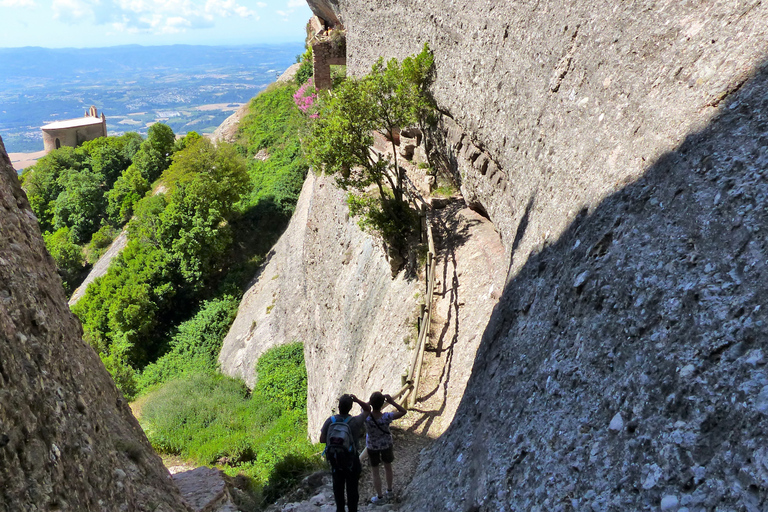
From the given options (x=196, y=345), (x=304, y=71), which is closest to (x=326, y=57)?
(x=196, y=345)

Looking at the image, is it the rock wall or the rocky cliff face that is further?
the rock wall

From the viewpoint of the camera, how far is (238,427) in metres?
17.9

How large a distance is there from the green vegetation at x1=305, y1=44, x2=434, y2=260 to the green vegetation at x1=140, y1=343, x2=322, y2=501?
19.8 feet

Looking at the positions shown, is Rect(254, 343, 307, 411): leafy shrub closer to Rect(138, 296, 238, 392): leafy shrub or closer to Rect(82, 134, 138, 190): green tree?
Rect(138, 296, 238, 392): leafy shrub

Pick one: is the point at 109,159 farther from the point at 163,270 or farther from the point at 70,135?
the point at 163,270

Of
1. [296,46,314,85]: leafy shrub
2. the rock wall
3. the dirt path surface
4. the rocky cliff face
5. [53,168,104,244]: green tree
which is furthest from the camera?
[53,168,104,244]: green tree

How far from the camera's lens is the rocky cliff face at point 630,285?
347 cm

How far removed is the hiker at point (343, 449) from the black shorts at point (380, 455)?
535mm

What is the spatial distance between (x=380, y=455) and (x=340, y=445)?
1027 millimetres

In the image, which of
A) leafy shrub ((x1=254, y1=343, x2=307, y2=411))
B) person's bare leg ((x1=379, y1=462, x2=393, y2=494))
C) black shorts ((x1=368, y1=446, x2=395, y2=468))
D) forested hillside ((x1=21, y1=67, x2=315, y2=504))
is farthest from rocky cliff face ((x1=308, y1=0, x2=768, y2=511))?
leafy shrub ((x1=254, y1=343, x2=307, y2=411))

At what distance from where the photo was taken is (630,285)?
458 cm

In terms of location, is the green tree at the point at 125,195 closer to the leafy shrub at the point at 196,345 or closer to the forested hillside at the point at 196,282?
the forested hillside at the point at 196,282

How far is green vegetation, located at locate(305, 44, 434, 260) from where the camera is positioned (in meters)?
12.3

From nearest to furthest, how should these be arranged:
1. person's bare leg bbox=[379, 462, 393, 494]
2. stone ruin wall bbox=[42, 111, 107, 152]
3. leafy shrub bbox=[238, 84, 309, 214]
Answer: person's bare leg bbox=[379, 462, 393, 494] → leafy shrub bbox=[238, 84, 309, 214] → stone ruin wall bbox=[42, 111, 107, 152]
